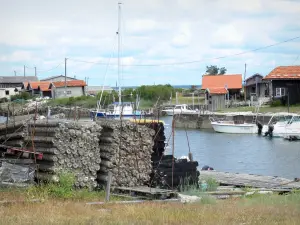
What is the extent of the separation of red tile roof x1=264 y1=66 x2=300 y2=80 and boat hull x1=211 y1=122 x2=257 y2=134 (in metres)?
9.09

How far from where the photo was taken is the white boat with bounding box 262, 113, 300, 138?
56.1 meters

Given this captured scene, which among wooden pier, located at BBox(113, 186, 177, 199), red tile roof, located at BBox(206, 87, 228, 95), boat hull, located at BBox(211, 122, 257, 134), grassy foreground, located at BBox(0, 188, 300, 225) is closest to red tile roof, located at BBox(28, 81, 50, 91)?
red tile roof, located at BBox(206, 87, 228, 95)

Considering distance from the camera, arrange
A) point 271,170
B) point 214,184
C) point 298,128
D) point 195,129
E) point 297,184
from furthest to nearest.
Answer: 1. point 195,129
2. point 298,128
3. point 271,170
4. point 297,184
5. point 214,184

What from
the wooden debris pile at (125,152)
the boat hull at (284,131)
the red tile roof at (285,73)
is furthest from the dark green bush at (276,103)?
the wooden debris pile at (125,152)

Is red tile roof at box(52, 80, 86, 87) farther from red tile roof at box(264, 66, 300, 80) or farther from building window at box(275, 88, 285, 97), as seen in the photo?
building window at box(275, 88, 285, 97)

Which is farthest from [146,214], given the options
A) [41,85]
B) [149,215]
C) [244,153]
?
[41,85]

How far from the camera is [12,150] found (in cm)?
1677

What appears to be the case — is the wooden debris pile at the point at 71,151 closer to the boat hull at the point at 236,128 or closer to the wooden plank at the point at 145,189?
the wooden plank at the point at 145,189

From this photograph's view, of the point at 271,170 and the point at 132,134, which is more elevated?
the point at 132,134

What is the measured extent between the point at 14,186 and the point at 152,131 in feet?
15.2

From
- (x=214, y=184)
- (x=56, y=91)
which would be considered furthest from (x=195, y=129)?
(x=214, y=184)

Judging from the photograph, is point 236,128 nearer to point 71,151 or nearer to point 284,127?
point 284,127

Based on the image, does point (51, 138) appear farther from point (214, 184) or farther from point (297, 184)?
point (297, 184)

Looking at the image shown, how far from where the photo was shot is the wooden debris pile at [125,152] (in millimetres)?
17062
